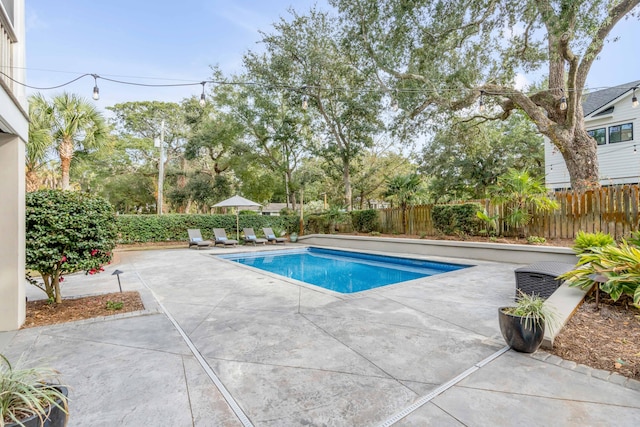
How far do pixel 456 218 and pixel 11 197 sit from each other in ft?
36.3

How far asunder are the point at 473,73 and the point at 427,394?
40.8 ft

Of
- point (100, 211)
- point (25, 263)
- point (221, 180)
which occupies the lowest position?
point (25, 263)

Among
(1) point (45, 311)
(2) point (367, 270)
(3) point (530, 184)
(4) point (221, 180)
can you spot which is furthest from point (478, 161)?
(1) point (45, 311)

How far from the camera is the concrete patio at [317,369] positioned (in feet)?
6.63

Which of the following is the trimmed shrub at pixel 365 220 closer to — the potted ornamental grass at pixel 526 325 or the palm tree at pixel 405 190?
the palm tree at pixel 405 190

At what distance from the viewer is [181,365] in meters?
2.73

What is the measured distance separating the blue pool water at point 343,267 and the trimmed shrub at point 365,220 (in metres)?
2.48

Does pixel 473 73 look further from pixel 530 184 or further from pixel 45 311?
pixel 45 311

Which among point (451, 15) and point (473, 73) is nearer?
point (451, 15)

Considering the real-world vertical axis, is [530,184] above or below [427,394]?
above

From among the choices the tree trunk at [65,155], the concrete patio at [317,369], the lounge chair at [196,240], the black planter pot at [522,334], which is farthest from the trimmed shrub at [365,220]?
the tree trunk at [65,155]

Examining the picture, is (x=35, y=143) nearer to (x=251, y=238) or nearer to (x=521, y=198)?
(x=251, y=238)

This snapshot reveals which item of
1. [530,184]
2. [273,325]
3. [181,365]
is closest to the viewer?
[181,365]

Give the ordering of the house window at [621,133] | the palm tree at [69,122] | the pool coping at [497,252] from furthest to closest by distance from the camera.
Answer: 1. the house window at [621,133]
2. the palm tree at [69,122]
3. the pool coping at [497,252]
